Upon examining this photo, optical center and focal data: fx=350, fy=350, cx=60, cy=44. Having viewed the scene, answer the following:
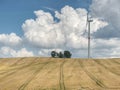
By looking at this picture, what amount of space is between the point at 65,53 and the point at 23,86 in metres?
115

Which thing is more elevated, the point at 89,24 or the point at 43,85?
the point at 89,24

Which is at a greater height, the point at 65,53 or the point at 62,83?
the point at 65,53

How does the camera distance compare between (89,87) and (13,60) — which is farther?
(13,60)

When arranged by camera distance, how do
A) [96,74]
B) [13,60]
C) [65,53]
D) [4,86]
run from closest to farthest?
[4,86], [96,74], [13,60], [65,53]

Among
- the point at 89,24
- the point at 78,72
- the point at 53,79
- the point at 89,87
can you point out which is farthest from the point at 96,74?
the point at 89,24

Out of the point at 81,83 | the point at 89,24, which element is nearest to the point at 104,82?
the point at 81,83

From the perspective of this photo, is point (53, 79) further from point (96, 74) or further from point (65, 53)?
point (65, 53)

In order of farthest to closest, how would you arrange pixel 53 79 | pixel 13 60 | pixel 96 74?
pixel 13 60, pixel 96 74, pixel 53 79

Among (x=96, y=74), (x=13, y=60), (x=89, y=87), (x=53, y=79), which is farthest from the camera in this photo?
(x=13, y=60)

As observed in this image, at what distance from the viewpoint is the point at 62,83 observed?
5391 cm

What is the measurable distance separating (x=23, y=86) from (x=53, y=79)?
26.8ft

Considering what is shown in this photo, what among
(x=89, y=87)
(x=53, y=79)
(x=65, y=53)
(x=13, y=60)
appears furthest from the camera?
(x=65, y=53)

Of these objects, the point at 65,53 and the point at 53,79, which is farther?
the point at 65,53

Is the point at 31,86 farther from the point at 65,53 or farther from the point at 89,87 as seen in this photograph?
the point at 65,53
